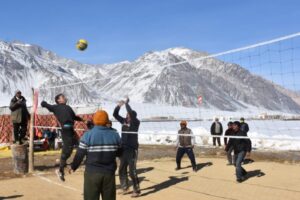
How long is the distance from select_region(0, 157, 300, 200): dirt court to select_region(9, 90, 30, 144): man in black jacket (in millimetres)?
3142

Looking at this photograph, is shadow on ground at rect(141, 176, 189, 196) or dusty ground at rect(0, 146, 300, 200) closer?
dusty ground at rect(0, 146, 300, 200)

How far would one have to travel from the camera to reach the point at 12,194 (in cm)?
1067

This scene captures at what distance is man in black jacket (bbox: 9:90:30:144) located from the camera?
645 inches

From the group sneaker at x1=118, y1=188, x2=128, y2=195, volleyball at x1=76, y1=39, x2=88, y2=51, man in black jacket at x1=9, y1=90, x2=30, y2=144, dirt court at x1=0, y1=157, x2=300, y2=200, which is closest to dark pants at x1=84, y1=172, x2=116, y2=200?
dirt court at x1=0, y1=157, x2=300, y2=200

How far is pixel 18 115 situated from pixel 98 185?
10.6 m

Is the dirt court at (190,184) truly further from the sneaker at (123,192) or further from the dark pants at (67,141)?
the dark pants at (67,141)

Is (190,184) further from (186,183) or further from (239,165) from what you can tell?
(239,165)

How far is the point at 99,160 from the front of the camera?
6.82 m

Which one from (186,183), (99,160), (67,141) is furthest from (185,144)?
(99,160)

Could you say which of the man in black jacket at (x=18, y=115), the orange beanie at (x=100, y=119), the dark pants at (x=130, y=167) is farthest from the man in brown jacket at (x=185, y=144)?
the orange beanie at (x=100, y=119)

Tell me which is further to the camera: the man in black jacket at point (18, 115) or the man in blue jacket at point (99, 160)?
the man in black jacket at point (18, 115)

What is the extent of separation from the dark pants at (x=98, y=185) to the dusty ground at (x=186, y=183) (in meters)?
3.43

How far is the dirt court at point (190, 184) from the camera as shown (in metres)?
10.5

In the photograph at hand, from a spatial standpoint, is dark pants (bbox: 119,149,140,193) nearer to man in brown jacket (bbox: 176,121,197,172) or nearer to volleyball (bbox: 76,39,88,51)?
man in brown jacket (bbox: 176,121,197,172)
